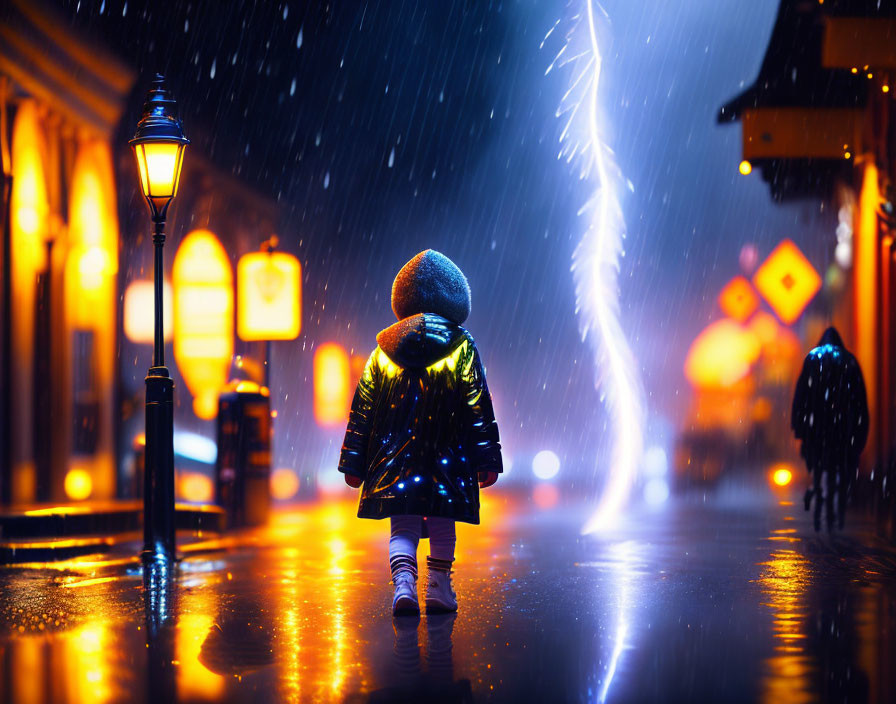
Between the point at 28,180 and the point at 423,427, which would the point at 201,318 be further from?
the point at 423,427

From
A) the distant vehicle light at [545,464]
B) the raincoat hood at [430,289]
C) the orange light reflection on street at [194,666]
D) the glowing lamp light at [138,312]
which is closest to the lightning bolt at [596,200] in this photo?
the raincoat hood at [430,289]

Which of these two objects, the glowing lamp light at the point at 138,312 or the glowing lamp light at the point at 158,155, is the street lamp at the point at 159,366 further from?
the glowing lamp light at the point at 138,312

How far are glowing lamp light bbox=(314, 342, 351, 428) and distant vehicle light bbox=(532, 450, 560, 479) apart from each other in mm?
4740

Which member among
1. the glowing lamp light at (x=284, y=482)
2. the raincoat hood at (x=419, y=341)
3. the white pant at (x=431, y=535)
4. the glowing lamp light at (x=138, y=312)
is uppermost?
the glowing lamp light at (x=138, y=312)

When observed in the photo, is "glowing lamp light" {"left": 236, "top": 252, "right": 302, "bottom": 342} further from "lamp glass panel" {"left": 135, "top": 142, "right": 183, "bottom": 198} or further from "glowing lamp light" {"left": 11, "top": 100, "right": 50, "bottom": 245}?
"lamp glass panel" {"left": 135, "top": 142, "right": 183, "bottom": 198}

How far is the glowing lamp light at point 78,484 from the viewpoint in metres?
17.1

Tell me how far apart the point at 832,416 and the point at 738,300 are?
32.7 ft

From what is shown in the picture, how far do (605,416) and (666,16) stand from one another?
42.1 metres

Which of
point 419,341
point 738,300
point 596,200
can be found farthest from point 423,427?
point 738,300

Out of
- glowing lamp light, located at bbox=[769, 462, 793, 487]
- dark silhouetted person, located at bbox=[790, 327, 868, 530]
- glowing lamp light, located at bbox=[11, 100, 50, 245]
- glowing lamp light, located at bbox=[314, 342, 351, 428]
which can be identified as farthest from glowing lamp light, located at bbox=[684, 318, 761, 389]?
glowing lamp light, located at bbox=[11, 100, 50, 245]

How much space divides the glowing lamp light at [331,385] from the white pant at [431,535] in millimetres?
24265

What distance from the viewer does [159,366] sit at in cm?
1027

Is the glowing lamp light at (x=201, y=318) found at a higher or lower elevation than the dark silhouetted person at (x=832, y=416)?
higher

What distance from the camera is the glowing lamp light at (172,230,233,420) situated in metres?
21.9
